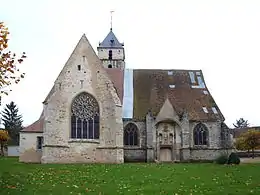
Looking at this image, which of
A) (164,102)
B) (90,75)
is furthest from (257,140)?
(90,75)

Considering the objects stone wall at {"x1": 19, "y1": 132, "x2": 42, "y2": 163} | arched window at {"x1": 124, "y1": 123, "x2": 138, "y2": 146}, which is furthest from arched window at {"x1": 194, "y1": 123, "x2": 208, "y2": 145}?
stone wall at {"x1": 19, "y1": 132, "x2": 42, "y2": 163}

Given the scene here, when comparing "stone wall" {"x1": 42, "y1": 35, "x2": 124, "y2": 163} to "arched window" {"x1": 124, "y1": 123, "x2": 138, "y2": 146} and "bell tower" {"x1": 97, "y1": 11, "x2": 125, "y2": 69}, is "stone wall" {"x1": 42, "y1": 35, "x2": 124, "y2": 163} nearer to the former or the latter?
"arched window" {"x1": 124, "y1": 123, "x2": 138, "y2": 146}

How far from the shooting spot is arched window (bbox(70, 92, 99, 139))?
1405 inches

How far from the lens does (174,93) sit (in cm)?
4191

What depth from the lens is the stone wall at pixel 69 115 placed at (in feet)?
115

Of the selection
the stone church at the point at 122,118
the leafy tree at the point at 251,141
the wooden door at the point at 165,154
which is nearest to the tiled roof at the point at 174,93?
the stone church at the point at 122,118

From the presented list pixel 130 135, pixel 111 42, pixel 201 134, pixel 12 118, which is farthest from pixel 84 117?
pixel 12 118

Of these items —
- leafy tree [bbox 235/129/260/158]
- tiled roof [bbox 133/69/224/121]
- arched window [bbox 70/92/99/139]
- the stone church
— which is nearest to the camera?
the stone church

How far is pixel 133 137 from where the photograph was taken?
129 ft

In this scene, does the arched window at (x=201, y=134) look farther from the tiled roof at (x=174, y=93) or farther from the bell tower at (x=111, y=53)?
the bell tower at (x=111, y=53)

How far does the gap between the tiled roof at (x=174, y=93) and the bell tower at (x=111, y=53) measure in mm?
14679

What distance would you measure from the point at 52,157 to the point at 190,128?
13.7m

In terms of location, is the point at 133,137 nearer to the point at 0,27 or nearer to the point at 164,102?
the point at 164,102

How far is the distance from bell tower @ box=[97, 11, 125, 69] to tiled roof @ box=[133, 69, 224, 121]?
14679 mm
